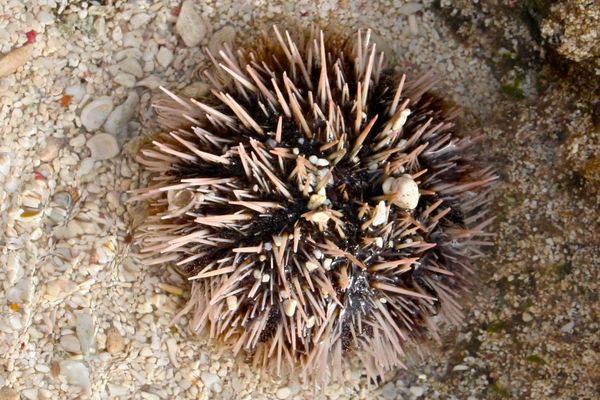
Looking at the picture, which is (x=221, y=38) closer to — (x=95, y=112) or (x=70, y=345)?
(x=95, y=112)

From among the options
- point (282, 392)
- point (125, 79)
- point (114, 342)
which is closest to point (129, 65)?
point (125, 79)

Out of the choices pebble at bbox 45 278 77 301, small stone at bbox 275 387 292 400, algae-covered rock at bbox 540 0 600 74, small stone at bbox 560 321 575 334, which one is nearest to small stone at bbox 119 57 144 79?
pebble at bbox 45 278 77 301

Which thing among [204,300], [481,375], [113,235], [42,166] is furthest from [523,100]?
[42,166]

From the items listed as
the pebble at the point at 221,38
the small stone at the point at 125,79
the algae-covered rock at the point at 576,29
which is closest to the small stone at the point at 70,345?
the small stone at the point at 125,79

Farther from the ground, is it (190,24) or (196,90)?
(190,24)

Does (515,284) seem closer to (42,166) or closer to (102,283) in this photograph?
(102,283)

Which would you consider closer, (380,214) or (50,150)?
(380,214)

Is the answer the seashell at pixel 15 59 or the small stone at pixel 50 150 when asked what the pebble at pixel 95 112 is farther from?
the seashell at pixel 15 59
